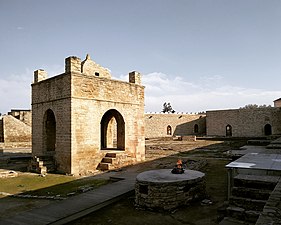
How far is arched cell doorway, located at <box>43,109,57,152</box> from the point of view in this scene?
13.9 m

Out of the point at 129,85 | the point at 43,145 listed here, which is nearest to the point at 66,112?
the point at 43,145

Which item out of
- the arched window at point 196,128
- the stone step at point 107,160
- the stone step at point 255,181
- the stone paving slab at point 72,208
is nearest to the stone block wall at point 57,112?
the stone step at point 107,160

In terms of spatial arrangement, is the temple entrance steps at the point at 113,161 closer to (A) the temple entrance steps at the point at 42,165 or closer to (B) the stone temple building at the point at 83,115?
(B) the stone temple building at the point at 83,115

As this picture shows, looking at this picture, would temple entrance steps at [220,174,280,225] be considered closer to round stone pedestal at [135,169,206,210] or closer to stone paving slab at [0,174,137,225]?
round stone pedestal at [135,169,206,210]

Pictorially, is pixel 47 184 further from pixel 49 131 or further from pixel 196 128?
pixel 196 128

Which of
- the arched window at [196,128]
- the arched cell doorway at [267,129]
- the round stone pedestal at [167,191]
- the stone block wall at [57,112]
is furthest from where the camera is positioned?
the arched window at [196,128]

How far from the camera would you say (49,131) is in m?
14.2

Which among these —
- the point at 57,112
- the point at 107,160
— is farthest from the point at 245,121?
the point at 57,112

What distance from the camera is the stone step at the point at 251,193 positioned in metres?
5.32

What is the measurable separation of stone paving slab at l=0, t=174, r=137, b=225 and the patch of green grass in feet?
3.71

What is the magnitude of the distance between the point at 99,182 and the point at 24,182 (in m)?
3.22

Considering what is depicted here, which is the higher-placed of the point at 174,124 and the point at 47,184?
the point at 174,124

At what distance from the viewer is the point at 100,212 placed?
6.54 meters

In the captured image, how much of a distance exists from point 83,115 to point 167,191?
22.3 feet
